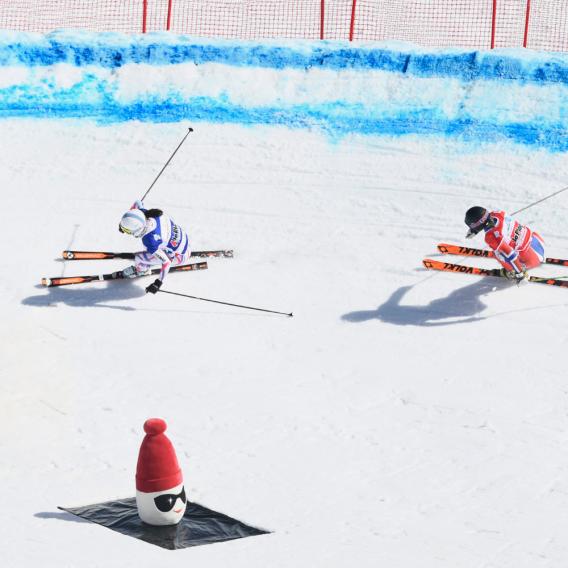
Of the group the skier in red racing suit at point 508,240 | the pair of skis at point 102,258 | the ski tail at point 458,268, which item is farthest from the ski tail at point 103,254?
the skier in red racing suit at point 508,240

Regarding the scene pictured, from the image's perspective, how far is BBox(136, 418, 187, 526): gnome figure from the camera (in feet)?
26.5

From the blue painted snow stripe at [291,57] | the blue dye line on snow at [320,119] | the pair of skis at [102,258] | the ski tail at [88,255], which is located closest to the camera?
the pair of skis at [102,258]

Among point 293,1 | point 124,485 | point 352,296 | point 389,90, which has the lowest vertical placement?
point 124,485

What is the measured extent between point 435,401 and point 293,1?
9258 mm

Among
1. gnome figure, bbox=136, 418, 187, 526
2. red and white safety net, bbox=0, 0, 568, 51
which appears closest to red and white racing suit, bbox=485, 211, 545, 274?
gnome figure, bbox=136, 418, 187, 526

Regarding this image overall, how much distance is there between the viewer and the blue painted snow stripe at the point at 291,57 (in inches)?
572

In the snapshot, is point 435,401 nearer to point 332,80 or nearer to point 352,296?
point 352,296

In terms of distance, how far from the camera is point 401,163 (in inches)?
549

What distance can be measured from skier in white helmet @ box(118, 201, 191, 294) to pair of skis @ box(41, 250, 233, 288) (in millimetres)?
185

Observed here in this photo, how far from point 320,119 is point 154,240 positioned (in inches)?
149

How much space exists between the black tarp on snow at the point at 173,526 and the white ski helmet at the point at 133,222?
3.62 m

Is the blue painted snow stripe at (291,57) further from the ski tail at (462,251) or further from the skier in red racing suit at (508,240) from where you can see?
the skier in red racing suit at (508,240)

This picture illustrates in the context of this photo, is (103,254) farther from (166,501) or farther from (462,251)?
(166,501)

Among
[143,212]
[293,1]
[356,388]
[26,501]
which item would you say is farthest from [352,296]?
[293,1]
